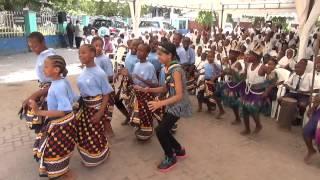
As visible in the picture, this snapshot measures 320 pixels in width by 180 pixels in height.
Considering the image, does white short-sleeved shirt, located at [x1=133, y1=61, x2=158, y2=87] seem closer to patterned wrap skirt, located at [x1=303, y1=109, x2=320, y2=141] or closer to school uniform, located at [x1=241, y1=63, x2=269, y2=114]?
school uniform, located at [x1=241, y1=63, x2=269, y2=114]

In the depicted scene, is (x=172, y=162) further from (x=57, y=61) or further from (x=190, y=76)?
(x=190, y=76)

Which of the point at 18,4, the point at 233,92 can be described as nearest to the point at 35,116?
the point at 233,92

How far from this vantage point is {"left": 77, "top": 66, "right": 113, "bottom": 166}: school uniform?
3.57 metres

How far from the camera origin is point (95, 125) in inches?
143

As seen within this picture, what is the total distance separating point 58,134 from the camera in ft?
10.3

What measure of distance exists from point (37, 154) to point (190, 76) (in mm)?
4055

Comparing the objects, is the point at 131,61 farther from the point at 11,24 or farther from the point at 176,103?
the point at 11,24

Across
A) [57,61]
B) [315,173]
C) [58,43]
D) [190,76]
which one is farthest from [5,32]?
[315,173]

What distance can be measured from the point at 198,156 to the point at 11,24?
476 inches

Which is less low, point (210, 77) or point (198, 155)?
point (210, 77)

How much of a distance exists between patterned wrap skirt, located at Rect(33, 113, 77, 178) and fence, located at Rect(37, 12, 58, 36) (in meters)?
13.0

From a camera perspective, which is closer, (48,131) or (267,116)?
(48,131)

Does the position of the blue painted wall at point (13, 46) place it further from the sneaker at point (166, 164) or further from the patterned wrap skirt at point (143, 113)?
the sneaker at point (166, 164)

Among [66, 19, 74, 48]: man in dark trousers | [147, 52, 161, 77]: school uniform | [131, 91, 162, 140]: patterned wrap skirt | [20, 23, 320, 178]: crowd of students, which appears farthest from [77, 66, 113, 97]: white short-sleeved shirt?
[66, 19, 74, 48]: man in dark trousers
